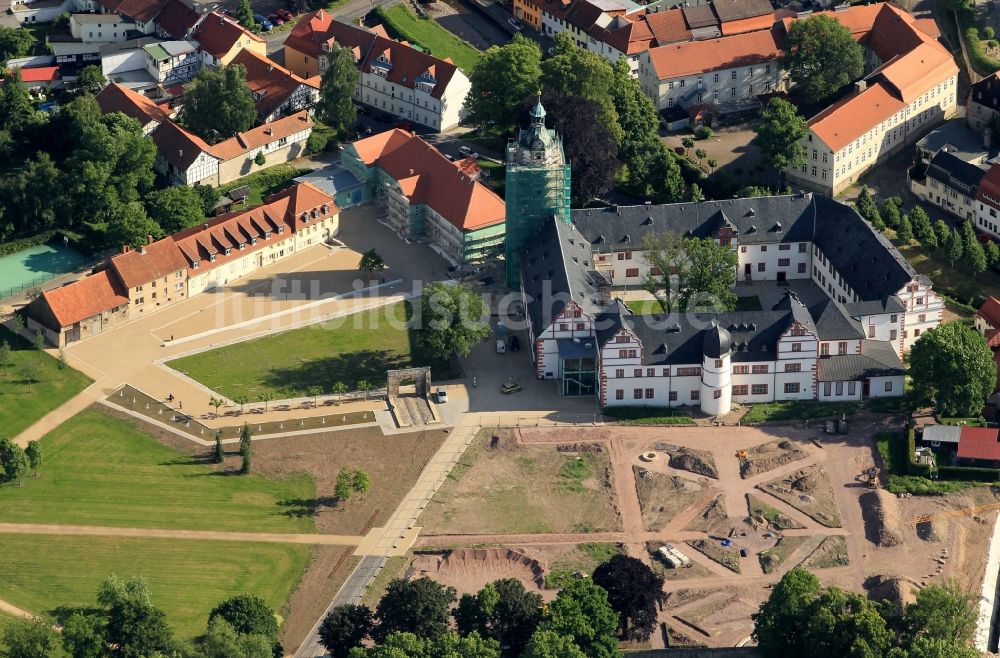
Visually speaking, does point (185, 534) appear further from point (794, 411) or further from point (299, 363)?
point (794, 411)

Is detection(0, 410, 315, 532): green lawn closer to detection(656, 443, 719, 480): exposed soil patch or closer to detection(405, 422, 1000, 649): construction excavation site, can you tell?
detection(405, 422, 1000, 649): construction excavation site

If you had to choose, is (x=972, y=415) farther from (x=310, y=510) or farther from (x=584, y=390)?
(x=310, y=510)

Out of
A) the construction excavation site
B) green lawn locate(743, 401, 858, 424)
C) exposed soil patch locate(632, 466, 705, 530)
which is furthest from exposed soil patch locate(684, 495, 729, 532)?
green lawn locate(743, 401, 858, 424)

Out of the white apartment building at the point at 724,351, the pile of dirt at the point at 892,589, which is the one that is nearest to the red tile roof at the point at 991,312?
the white apartment building at the point at 724,351

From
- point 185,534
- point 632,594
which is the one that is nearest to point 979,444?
point 632,594

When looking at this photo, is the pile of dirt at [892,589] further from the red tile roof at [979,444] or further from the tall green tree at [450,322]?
the tall green tree at [450,322]
